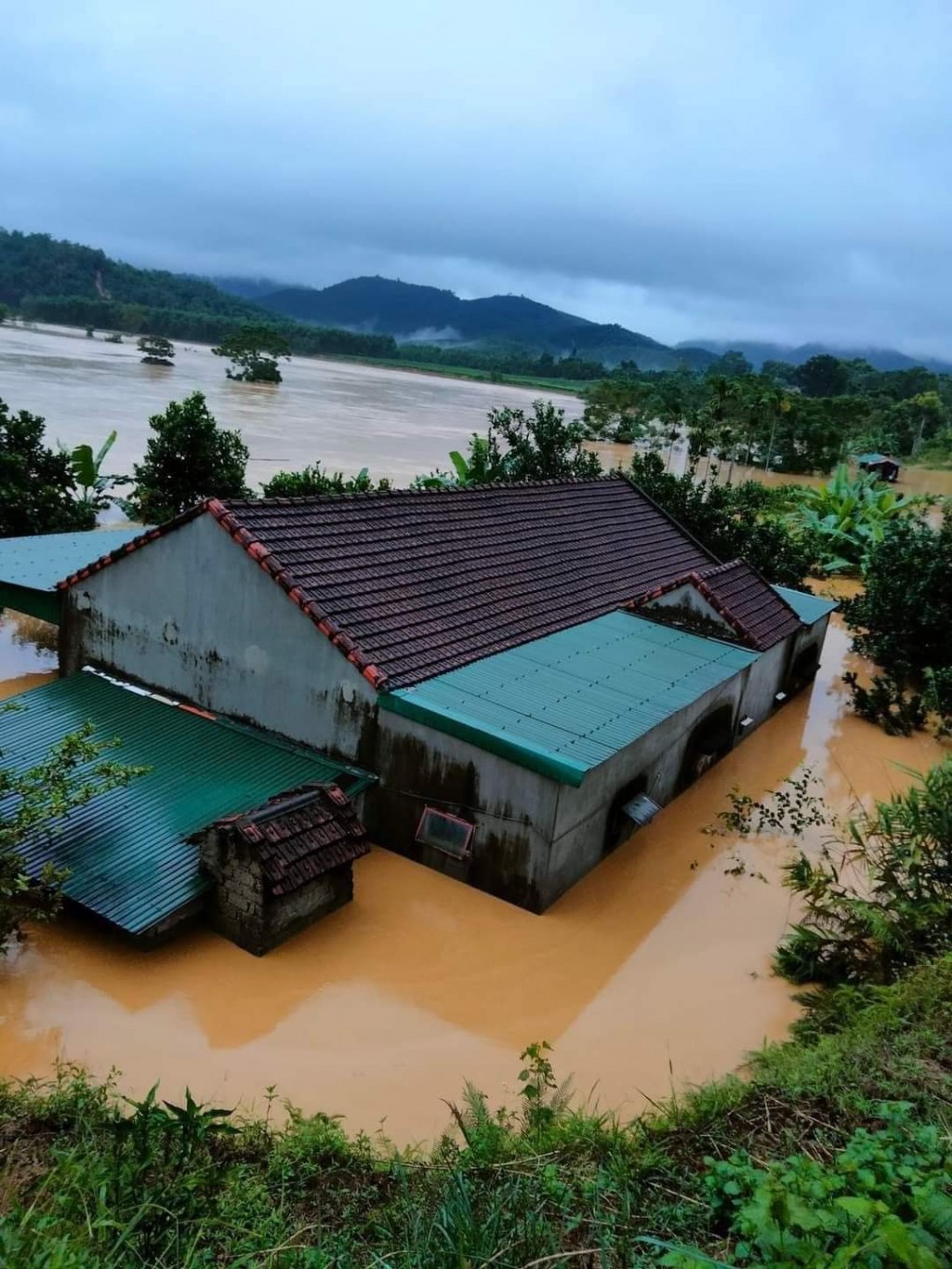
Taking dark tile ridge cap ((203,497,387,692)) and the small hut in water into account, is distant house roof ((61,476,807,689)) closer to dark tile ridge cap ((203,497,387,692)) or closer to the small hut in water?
dark tile ridge cap ((203,497,387,692))

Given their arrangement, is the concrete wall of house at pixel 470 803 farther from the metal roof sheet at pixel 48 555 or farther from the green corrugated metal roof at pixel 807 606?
the green corrugated metal roof at pixel 807 606

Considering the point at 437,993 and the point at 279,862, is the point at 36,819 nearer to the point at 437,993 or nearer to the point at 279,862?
the point at 279,862

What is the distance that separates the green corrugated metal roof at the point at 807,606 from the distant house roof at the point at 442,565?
3.82 ft

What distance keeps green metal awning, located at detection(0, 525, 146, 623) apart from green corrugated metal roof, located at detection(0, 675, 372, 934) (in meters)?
1.41

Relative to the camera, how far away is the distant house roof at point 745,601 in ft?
39.5

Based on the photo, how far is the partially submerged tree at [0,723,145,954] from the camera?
268 inches

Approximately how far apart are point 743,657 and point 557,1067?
6248 mm

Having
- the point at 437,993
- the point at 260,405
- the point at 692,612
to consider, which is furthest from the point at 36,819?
the point at 260,405

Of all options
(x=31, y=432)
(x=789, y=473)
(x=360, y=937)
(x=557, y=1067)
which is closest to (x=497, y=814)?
(x=360, y=937)

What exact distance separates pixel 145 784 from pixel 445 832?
2987mm

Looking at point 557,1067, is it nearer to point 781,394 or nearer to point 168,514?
point 168,514

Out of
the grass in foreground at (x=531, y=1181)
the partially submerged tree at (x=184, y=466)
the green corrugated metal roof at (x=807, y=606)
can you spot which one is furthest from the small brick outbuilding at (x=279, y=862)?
the partially submerged tree at (x=184, y=466)

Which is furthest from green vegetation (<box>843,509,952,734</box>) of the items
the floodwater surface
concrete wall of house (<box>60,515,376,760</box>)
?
the floodwater surface

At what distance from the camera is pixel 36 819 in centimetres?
716
